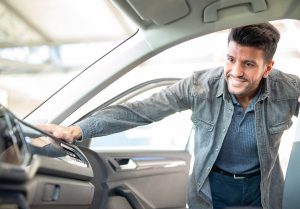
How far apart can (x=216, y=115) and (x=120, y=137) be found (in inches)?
30.6

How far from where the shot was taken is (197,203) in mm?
2391

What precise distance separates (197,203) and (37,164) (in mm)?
1343

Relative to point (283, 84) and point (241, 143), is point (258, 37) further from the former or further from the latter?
point (241, 143)

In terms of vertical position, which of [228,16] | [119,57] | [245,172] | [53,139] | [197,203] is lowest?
[197,203]

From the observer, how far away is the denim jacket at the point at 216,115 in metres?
2.32

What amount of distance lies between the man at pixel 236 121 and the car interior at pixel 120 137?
19 cm

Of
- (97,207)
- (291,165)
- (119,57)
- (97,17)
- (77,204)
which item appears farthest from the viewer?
(97,17)

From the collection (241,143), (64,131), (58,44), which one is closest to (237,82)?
(241,143)

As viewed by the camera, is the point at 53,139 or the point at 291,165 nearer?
the point at 53,139

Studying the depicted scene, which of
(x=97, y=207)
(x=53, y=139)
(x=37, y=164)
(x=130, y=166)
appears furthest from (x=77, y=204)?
(x=130, y=166)

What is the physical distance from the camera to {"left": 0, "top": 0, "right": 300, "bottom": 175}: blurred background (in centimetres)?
269

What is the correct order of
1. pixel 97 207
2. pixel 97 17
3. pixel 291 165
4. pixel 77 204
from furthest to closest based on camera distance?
pixel 97 17 → pixel 291 165 → pixel 97 207 → pixel 77 204

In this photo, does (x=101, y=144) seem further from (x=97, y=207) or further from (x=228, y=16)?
(x=228, y=16)

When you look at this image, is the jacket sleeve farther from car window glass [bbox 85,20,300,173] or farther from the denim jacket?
car window glass [bbox 85,20,300,173]
